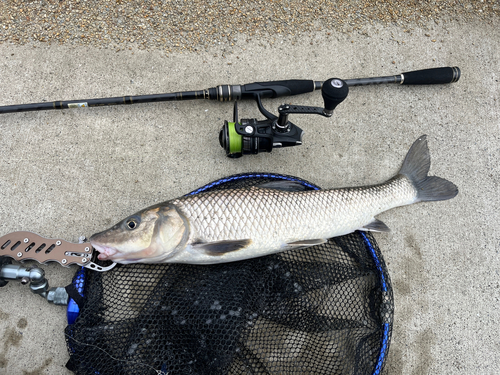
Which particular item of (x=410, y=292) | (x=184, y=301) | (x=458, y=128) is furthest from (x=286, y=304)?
(x=458, y=128)

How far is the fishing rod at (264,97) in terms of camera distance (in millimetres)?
2006

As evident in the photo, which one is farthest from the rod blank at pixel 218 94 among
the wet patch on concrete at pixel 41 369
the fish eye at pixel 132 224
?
the wet patch on concrete at pixel 41 369

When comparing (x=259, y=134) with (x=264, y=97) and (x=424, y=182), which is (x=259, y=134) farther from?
(x=424, y=182)

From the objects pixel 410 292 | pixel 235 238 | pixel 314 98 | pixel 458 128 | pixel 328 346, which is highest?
pixel 314 98

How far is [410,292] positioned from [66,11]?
3681mm

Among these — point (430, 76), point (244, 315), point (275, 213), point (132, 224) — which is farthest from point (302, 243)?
point (430, 76)

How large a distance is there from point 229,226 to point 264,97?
3.72 feet

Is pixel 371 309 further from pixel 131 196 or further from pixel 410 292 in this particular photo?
pixel 131 196

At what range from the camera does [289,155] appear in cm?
265

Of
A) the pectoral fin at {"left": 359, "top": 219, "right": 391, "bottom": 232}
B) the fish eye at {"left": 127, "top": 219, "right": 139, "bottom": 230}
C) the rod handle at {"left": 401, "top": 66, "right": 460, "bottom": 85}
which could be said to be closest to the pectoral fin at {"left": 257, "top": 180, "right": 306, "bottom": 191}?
the pectoral fin at {"left": 359, "top": 219, "right": 391, "bottom": 232}

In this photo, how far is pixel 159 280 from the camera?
79.2 inches

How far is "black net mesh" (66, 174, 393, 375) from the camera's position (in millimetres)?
1818

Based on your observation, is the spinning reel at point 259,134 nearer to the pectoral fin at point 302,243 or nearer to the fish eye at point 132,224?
the pectoral fin at point 302,243

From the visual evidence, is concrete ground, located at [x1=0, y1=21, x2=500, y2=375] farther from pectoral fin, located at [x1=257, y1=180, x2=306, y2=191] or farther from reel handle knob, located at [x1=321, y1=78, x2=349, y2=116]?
reel handle knob, located at [x1=321, y1=78, x2=349, y2=116]
